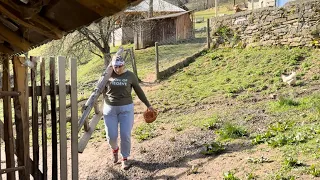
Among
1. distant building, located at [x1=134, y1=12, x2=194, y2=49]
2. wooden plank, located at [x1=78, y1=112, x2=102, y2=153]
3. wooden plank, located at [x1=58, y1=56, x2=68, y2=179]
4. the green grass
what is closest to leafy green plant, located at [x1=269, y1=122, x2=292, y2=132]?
wooden plank, located at [x1=78, y1=112, x2=102, y2=153]

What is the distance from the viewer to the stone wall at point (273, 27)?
12625 mm

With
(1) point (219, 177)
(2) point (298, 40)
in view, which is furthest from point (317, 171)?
(2) point (298, 40)

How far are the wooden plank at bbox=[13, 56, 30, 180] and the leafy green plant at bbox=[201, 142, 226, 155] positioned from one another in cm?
266

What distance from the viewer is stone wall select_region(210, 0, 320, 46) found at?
497 inches

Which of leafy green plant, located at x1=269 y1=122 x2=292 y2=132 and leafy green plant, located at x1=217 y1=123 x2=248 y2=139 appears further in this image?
leafy green plant, located at x1=217 y1=123 x2=248 y2=139

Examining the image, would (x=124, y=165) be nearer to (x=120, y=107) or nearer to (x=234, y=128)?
(x=120, y=107)

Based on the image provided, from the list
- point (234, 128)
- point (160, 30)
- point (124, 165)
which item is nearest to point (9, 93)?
point (124, 165)

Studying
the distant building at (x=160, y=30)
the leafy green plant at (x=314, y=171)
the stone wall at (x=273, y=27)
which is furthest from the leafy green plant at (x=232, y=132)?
the distant building at (x=160, y=30)

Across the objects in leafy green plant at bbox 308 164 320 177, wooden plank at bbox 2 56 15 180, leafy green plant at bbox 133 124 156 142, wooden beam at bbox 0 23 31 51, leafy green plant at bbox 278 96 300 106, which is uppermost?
wooden beam at bbox 0 23 31 51

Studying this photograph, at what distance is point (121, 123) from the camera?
20.6 feet

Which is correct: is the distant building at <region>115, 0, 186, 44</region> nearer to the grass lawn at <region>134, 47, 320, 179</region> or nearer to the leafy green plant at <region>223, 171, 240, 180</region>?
the grass lawn at <region>134, 47, 320, 179</region>

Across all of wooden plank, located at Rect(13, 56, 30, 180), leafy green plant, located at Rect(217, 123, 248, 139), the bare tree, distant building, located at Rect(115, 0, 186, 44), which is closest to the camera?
wooden plank, located at Rect(13, 56, 30, 180)

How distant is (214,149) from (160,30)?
20.7 m

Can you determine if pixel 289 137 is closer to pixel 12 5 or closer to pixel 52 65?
pixel 52 65
